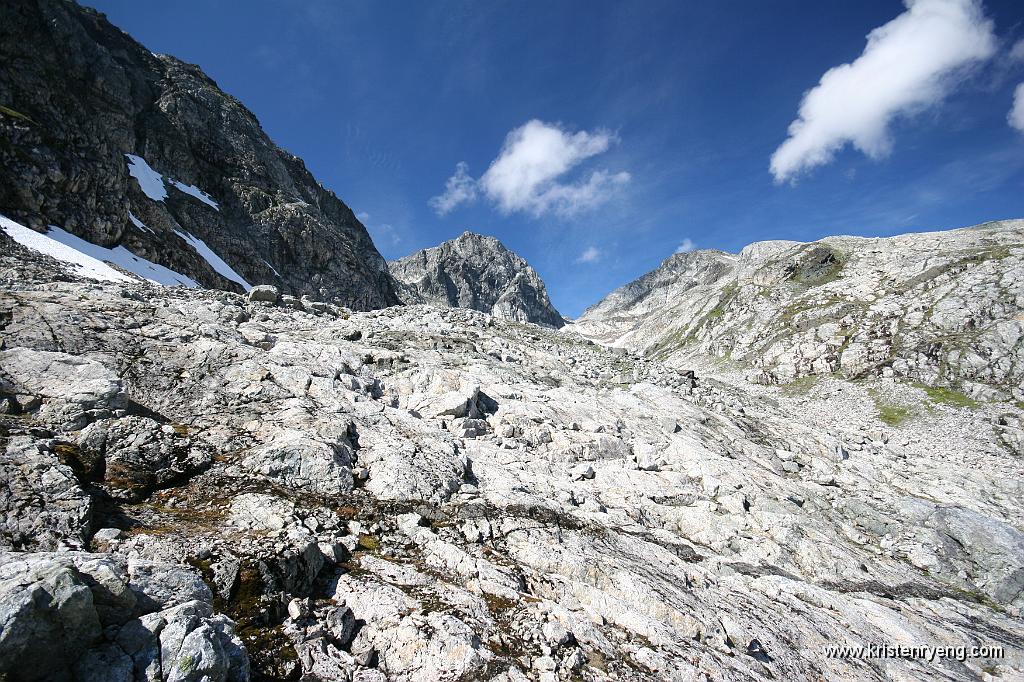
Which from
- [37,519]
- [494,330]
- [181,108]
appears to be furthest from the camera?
[181,108]

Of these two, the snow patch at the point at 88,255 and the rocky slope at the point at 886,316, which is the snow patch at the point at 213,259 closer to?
the snow patch at the point at 88,255

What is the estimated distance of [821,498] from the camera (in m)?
21.1

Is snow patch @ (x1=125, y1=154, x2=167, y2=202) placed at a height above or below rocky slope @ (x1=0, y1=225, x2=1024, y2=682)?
above

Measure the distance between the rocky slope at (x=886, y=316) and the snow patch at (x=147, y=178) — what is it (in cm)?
11339

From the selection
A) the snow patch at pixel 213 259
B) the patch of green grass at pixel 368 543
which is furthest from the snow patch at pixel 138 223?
the patch of green grass at pixel 368 543

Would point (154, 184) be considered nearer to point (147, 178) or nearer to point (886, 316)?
point (147, 178)

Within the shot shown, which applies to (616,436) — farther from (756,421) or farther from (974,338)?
(974,338)

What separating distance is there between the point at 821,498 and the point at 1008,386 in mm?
65986

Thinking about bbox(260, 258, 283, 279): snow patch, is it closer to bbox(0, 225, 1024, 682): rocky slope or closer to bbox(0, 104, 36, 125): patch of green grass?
bbox(0, 104, 36, 125): patch of green grass

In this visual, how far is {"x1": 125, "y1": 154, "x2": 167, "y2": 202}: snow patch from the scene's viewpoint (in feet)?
226

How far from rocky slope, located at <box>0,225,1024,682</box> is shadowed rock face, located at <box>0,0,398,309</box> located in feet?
125

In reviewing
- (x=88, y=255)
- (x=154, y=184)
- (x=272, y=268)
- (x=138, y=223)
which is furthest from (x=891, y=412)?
(x=154, y=184)

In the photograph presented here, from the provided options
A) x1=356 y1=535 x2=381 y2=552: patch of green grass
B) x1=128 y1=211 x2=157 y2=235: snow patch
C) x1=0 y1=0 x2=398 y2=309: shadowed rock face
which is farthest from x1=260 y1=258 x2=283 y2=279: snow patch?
x1=356 y1=535 x2=381 y2=552: patch of green grass

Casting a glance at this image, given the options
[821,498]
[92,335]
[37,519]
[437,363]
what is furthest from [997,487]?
[92,335]
